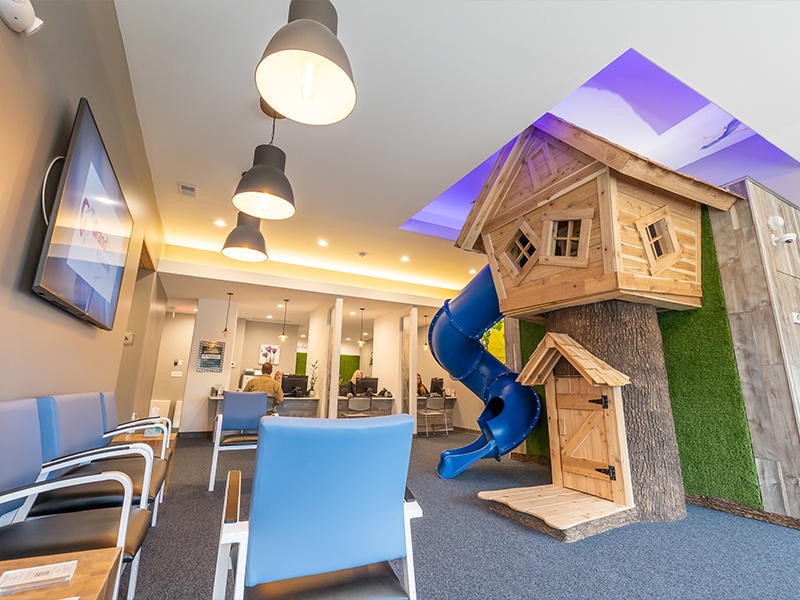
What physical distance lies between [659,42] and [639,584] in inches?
138

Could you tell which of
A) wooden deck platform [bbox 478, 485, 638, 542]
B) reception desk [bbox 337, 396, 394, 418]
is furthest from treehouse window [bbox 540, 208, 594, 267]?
reception desk [bbox 337, 396, 394, 418]

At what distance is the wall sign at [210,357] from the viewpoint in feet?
25.9

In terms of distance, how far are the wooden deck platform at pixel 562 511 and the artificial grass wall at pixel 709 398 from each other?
1180 millimetres

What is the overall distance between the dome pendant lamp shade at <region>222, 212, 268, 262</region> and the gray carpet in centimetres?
238

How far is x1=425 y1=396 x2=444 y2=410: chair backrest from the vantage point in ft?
28.1

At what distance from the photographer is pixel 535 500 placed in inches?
128

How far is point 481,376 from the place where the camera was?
16.8 feet

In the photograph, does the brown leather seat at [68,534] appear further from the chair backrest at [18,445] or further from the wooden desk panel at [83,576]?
the wooden desk panel at [83,576]

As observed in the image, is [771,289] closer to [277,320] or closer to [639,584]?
[639,584]

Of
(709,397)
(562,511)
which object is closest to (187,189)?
(562,511)

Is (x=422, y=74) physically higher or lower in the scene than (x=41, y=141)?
higher

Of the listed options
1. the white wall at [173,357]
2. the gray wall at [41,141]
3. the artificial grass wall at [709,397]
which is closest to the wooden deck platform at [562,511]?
the artificial grass wall at [709,397]

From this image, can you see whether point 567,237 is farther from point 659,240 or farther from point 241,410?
point 241,410

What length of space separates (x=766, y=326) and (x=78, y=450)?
5.47 m
